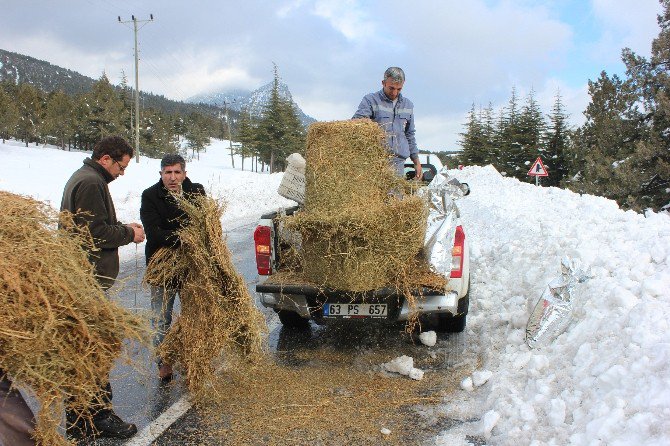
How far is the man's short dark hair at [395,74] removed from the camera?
6.66m

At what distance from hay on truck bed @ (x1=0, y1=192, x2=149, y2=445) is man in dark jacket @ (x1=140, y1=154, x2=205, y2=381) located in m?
1.32

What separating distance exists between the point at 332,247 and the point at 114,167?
180cm

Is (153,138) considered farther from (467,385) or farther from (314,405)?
(467,385)

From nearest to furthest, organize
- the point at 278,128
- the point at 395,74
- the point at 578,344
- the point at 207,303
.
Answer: the point at 578,344
the point at 207,303
the point at 395,74
the point at 278,128

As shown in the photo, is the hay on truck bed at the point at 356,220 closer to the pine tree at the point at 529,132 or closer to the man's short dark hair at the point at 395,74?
the man's short dark hair at the point at 395,74

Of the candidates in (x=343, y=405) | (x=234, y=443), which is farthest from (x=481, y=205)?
(x=234, y=443)

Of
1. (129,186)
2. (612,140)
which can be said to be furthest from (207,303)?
(612,140)

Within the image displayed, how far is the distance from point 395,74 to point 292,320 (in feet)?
10.9

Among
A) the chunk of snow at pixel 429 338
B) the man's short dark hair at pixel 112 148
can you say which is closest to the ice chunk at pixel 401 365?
the chunk of snow at pixel 429 338

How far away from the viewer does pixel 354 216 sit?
4.26 metres

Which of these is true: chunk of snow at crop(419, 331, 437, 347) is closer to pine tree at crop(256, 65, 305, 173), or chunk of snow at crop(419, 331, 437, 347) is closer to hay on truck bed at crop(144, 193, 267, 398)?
hay on truck bed at crop(144, 193, 267, 398)

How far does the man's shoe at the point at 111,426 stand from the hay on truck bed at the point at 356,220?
1903 mm

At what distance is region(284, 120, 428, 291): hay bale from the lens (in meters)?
4.31

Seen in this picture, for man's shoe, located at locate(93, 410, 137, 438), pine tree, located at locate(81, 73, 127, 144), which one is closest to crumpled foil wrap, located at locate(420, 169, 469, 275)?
man's shoe, located at locate(93, 410, 137, 438)
